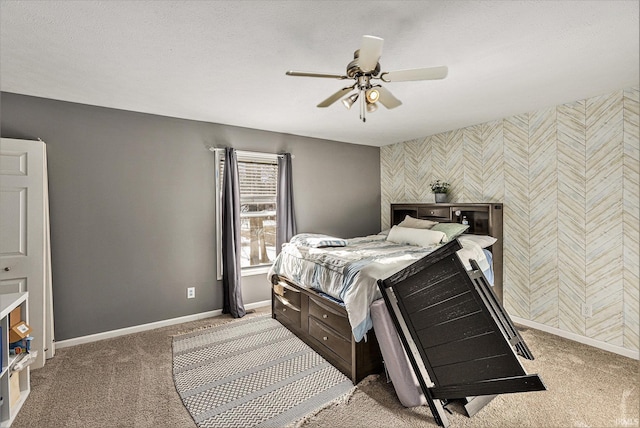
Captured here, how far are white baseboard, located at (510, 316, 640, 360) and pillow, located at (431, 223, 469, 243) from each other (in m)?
1.16

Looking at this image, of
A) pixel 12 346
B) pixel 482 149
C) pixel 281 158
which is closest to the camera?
pixel 12 346

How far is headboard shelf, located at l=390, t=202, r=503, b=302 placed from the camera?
3.42 metres

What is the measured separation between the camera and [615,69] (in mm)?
2229

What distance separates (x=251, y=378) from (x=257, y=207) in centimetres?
221

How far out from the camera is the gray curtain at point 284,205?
398cm

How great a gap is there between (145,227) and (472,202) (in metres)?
3.85

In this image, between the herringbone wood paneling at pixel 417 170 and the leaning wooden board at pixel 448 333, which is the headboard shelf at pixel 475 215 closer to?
the herringbone wood paneling at pixel 417 170

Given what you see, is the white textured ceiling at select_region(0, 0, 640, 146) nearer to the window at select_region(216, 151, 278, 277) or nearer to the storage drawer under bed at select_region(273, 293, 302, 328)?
the window at select_region(216, 151, 278, 277)

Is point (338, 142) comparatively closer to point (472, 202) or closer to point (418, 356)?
point (472, 202)

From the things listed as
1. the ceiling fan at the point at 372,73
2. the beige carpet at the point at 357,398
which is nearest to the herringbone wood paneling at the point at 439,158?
the beige carpet at the point at 357,398

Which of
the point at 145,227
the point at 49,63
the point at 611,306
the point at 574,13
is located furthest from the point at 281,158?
the point at 611,306

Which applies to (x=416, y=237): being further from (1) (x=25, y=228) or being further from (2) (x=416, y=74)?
(1) (x=25, y=228)

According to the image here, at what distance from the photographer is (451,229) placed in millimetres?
3488

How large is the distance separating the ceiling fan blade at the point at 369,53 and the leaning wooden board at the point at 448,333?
4.01 ft
